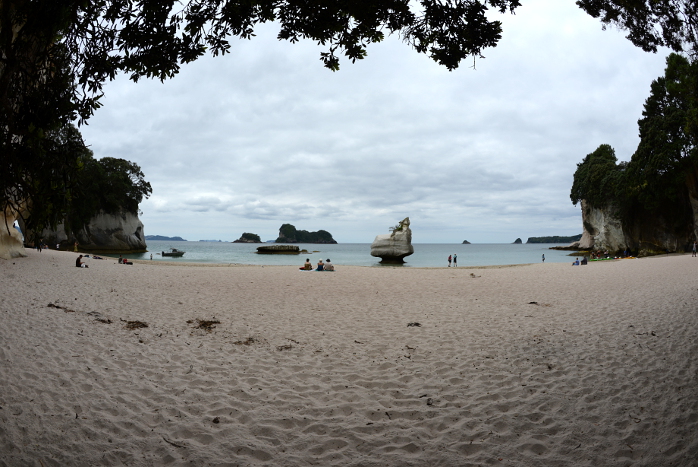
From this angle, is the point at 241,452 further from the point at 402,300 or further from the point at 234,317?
the point at 402,300

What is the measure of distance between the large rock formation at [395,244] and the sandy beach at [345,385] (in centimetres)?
3618

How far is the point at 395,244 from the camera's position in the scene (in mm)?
46719

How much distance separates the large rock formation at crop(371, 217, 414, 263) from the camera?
4659 centimetres

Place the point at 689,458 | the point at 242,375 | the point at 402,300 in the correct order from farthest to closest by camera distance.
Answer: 1. the point at 402,300
2. the point at 242,375
3. the point at 689,458

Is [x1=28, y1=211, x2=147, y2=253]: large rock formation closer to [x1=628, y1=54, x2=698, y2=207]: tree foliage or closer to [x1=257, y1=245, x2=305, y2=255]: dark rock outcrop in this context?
[x1=257, y1=245, x2=305, y2=255]: dark rock outcrop

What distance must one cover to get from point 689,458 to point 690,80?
858 cm

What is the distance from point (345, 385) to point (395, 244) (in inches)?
1652

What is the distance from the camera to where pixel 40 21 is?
381cm

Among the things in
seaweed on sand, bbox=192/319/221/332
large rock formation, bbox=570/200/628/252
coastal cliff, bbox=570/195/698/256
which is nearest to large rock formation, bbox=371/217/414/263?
coastal cliff, bbox=570/195/698/256

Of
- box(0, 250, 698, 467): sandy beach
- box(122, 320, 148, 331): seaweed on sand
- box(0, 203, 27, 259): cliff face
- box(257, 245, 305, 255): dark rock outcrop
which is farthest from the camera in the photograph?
box(257, 245, 305, 255): dark rock outcrop

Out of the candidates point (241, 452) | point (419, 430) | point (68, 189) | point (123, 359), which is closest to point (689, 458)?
point (419, 430)

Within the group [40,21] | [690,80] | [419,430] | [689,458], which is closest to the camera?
[689,458]

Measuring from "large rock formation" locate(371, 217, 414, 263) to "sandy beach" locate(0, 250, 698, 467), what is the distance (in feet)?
119

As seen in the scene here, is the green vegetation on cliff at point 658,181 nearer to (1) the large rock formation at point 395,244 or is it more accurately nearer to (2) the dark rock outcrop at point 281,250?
(1) the large rock formation at point 395,244
